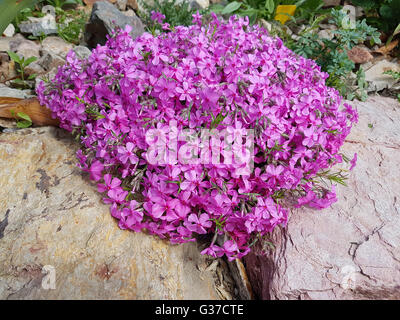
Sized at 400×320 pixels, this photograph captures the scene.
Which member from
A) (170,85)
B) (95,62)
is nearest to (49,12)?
(95,62)

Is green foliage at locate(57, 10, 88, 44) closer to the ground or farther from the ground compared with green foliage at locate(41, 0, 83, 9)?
closer to the ground

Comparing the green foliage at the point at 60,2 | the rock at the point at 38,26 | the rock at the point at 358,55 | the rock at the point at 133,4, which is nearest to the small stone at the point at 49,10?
the green foliage at the point at 60,2

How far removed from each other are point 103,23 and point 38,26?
3.71ft

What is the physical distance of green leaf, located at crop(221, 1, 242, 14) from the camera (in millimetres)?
4715

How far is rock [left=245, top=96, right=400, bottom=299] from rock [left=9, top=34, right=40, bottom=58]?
3.30 metres

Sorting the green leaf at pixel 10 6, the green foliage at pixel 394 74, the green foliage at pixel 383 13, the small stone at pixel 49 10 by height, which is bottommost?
the small stone at pixel 49 10

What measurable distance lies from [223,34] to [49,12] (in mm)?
3217

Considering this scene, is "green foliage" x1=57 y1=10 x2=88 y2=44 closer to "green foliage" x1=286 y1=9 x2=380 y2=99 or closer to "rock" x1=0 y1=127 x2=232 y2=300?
"rock" x1=0 y1=127 x2=232 y2=300

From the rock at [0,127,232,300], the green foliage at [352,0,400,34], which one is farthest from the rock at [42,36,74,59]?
the green foliage at [352,0,400,34]

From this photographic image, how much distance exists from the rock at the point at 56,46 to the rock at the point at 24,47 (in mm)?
100

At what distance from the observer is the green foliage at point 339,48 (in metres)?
3.29

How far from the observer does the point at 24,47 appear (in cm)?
388

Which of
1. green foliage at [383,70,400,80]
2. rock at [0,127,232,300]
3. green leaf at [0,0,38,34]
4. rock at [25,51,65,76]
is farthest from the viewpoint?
green foliage at [383,70,400,80]

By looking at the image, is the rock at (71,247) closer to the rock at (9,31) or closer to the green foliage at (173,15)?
the rock at (9,31)
